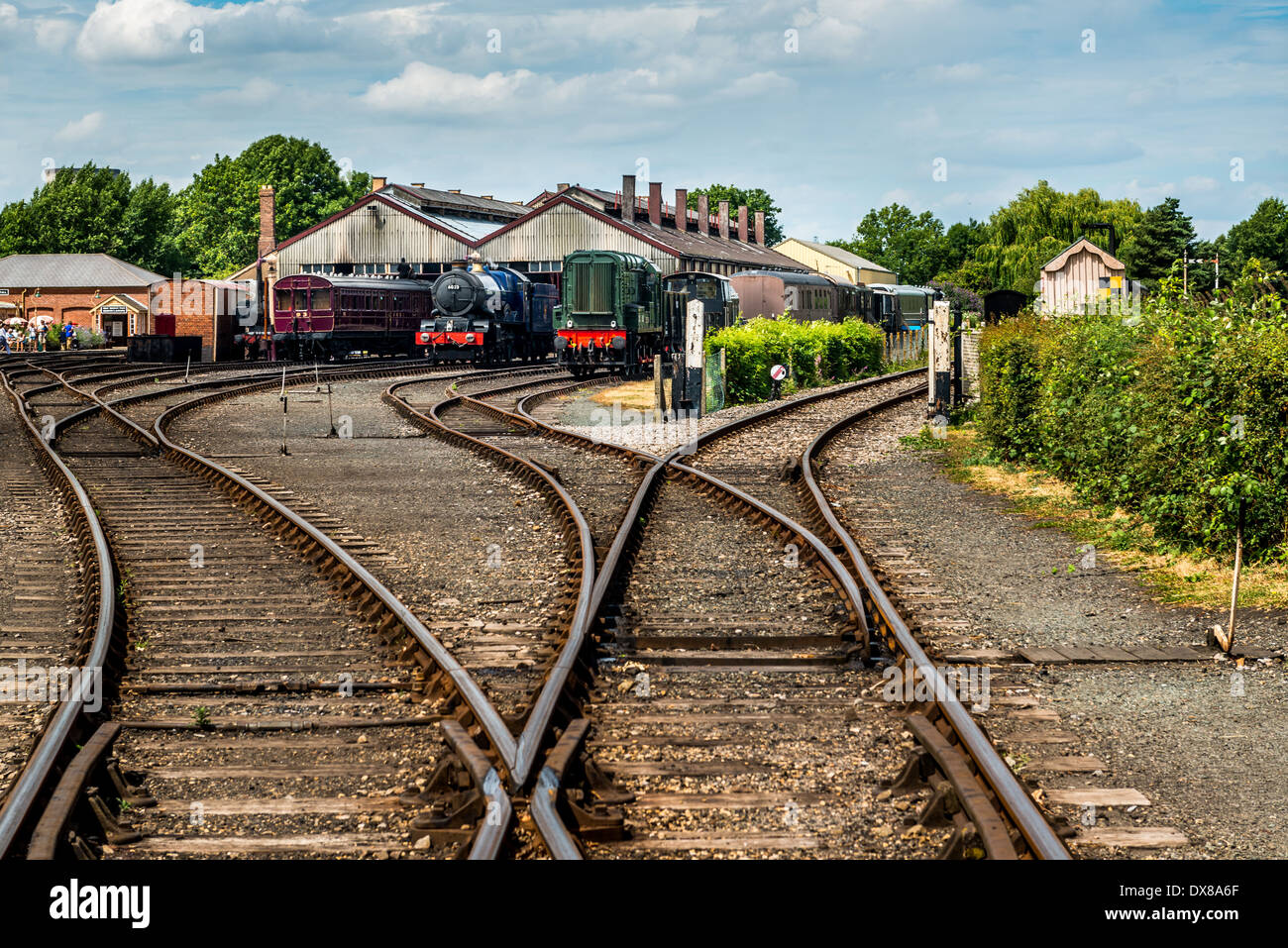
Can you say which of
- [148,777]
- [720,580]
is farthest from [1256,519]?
[148,777]

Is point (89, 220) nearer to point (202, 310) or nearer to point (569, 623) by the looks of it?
point (202, 310)

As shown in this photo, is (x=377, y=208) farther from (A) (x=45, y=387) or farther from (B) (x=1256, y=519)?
(B) (x=1256, y=519)

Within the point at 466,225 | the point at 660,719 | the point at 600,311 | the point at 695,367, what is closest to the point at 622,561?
the point at 660,719

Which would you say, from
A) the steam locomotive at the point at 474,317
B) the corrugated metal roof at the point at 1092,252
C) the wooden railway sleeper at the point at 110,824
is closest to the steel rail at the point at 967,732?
the wooden railway sleeper at the point at 110,824

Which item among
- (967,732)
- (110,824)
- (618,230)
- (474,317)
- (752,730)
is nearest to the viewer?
(110,824)

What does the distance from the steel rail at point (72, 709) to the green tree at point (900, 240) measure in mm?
124991

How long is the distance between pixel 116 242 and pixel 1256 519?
98.6 meters

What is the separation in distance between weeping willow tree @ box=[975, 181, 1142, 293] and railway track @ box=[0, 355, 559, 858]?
78019 millimetres

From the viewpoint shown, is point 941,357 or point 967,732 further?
point 941,357

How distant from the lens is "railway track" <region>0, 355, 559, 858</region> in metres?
5.36

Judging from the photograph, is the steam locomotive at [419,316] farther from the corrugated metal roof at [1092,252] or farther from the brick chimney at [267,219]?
the brick chimney at [267,219]

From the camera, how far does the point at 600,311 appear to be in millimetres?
35688

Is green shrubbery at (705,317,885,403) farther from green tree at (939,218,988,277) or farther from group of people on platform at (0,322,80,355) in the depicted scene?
green tree at (939,218,988,277)

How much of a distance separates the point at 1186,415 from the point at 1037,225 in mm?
83580
